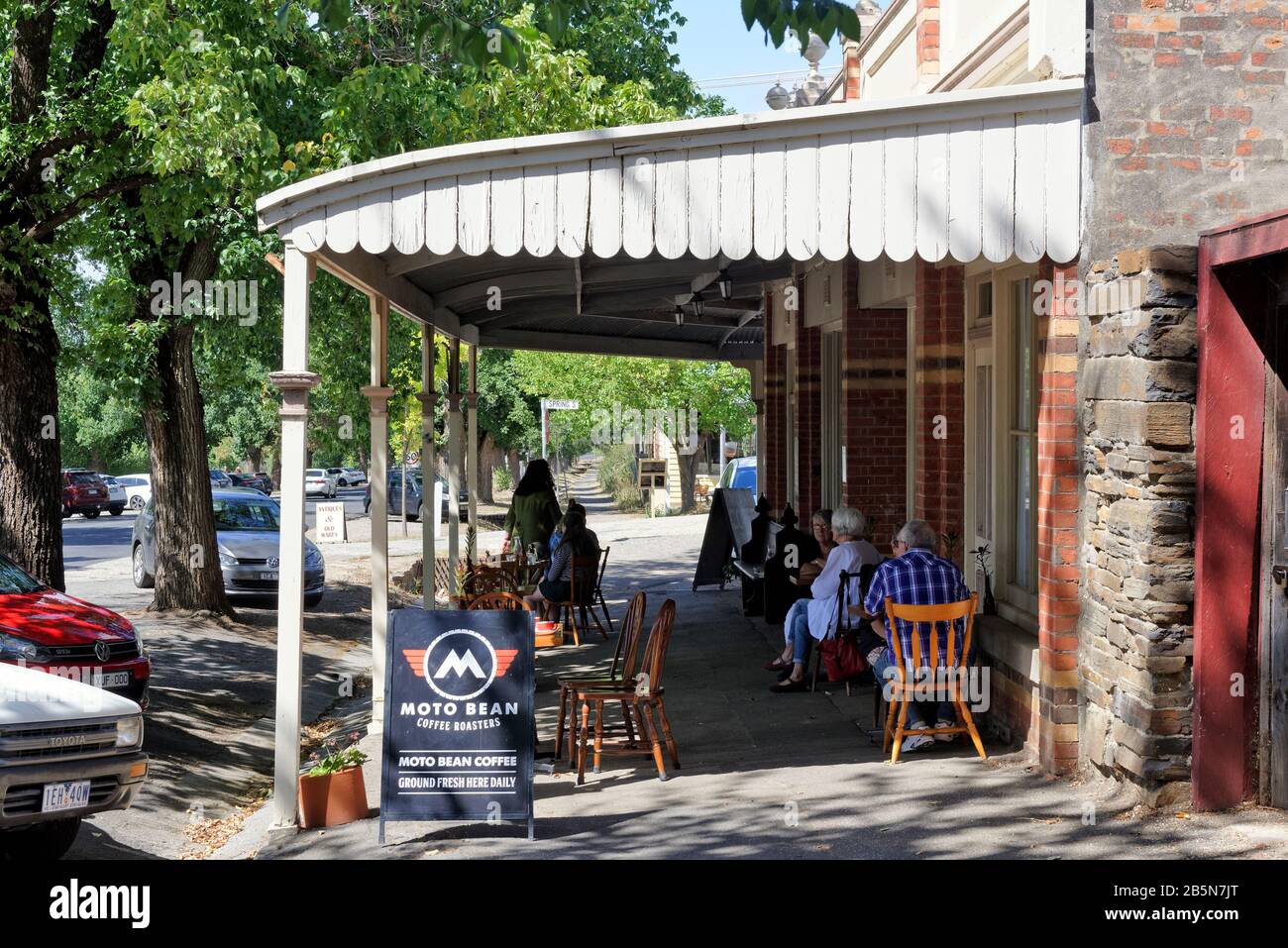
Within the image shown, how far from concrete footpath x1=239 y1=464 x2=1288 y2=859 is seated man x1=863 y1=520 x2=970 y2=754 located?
0.67 feet

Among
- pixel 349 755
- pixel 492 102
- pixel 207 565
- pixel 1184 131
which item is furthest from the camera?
pixel 207 565

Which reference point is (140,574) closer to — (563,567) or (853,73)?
(563,567)

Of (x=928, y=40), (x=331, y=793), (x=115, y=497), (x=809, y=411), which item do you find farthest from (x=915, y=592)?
(x=115, y=497)

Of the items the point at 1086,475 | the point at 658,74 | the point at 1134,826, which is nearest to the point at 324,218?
the point at 1086,475

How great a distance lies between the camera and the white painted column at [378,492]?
965 cm

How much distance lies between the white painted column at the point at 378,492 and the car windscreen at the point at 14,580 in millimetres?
2698

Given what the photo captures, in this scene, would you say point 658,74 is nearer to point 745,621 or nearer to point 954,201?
point 745,621

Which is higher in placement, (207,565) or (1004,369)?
(1004,369)

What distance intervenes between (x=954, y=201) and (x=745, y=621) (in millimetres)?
8657

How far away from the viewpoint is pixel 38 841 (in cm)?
677

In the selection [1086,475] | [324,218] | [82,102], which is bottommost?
[1086,475]

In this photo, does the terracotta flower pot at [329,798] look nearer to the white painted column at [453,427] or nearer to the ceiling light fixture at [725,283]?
the white painted column at [453,427]

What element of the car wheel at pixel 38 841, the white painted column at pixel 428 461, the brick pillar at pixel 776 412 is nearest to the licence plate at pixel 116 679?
the white painted column at pixel 428 461

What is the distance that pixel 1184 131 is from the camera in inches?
262
